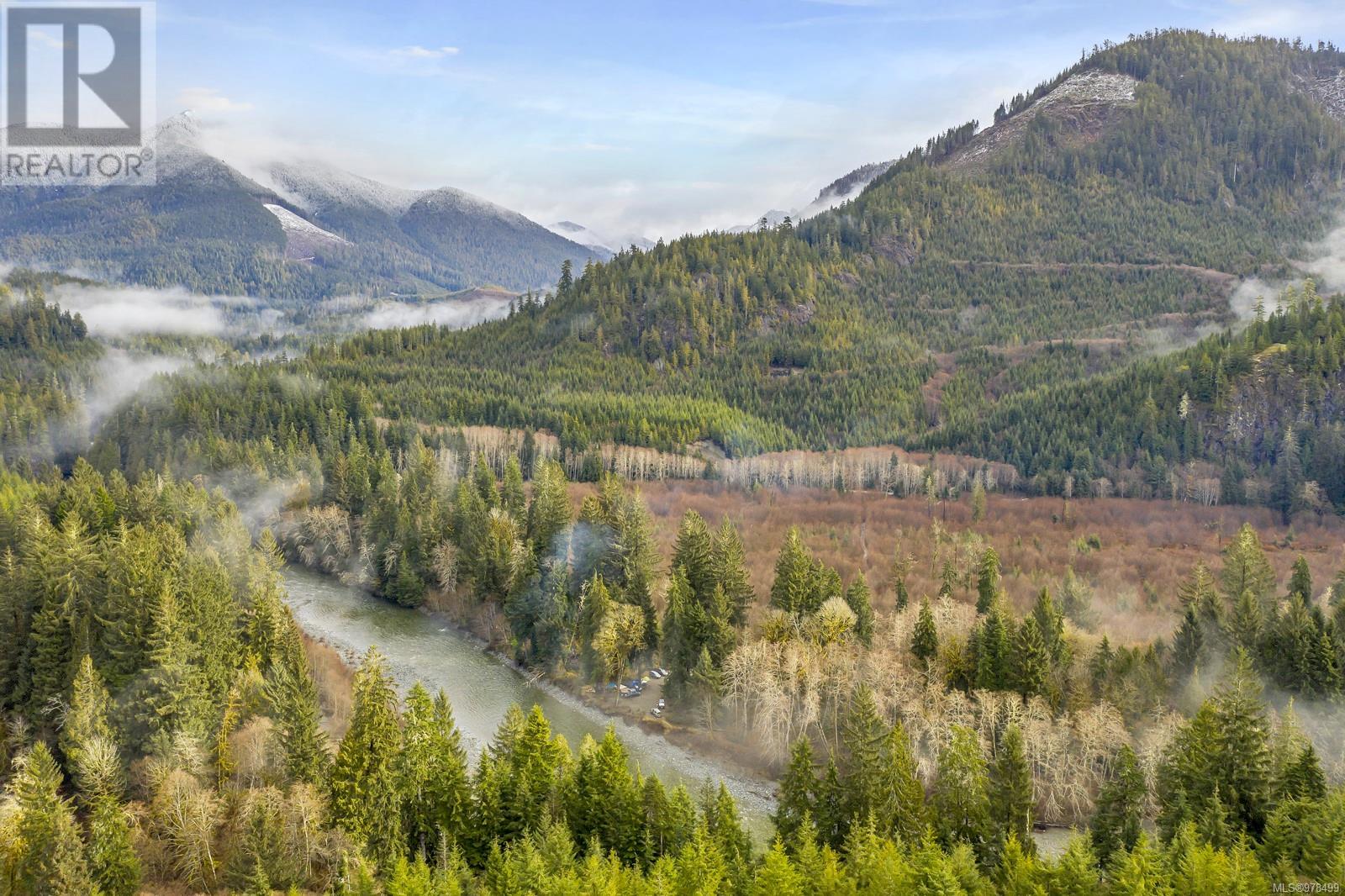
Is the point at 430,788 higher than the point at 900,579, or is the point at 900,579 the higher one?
the point at 900,579

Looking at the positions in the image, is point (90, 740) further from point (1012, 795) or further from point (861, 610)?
point (861, 610)

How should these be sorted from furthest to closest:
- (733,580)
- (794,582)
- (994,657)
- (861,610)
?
(733,580), (794,582), (861,610), (994,657)

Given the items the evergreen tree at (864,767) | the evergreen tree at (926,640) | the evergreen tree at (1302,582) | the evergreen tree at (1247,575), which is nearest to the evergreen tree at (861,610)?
the evergreen tree at (926,640)

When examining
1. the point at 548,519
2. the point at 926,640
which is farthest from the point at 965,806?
the point at 548,519

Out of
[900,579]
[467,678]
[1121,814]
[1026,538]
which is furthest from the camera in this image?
[1026,538]

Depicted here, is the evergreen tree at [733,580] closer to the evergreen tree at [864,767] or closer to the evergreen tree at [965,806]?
the evergreen tree at [864,767]

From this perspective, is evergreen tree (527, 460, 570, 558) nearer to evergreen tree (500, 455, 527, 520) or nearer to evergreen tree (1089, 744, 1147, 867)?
evergreen tree (500, 455, 527, 520)

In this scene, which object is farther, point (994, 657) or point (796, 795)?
point (994, 657)

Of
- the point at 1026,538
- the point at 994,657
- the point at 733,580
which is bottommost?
the point at 994,657

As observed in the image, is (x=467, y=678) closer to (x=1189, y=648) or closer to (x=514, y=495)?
(x=514, y=495)

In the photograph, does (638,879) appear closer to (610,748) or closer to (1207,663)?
(610,748)
